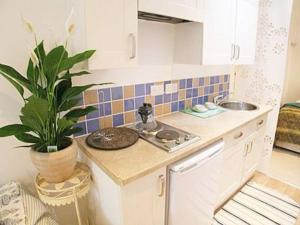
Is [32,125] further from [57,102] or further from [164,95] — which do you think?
[164,95]

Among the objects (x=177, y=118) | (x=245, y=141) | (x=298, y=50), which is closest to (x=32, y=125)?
(x=177, y=118)

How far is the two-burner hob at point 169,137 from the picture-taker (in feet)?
4.11

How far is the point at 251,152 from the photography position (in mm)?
2098

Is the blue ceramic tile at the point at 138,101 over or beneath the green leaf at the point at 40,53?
beneath

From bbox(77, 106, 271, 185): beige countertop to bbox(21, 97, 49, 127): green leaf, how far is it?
1.19ft

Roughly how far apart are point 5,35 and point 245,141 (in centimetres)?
196

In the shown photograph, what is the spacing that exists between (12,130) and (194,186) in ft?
3.48

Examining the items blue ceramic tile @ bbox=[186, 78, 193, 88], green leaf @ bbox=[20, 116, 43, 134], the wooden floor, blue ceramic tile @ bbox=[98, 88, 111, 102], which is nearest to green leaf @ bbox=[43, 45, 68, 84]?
green leaf @ bbox=[20, 116, 43, 134]

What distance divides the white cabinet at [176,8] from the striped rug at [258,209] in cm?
169

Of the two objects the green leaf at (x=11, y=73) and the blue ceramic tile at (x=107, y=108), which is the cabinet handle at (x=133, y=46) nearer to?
the blue ceramic tile at (x=107, y=108)

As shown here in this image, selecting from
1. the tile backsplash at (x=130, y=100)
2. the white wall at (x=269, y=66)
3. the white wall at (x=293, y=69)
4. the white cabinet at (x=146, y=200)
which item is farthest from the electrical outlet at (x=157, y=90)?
the white wall at (x=293, y=69)

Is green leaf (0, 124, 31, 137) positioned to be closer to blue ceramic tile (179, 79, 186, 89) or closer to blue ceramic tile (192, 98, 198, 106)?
blue ceramic tile (179, 79, 186, 89)

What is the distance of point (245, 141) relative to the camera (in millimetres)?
1913

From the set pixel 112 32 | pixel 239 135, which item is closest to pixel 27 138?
pixel 112 32
